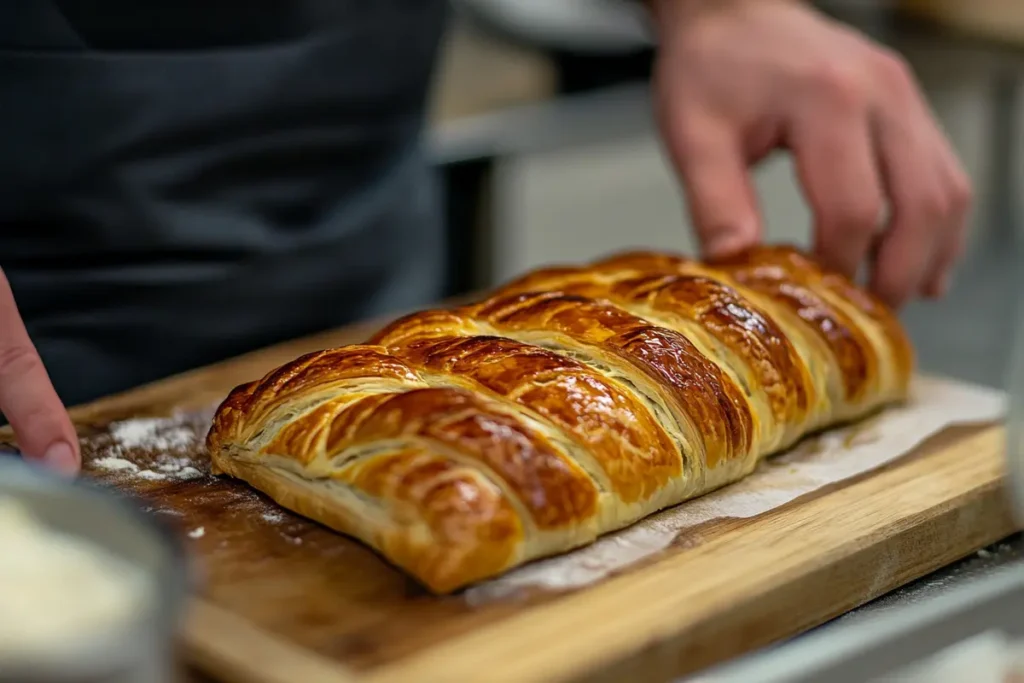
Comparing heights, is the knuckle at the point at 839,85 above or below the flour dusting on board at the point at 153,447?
above

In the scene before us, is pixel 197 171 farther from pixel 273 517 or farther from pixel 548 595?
pixel 548 595

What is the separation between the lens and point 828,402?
5.61ft

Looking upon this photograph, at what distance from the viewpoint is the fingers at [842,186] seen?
201cm

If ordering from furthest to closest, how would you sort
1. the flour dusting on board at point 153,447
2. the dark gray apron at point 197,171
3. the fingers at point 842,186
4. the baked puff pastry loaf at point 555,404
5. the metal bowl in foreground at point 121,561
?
the fingers at point 842,186
the dark gray apron at point 197,171
the flour dusting on board at point 153,447
the baked puff pastry loaf at point 555,404
the metal bowl in foreground at point 121,561

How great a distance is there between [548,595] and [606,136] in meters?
2.86

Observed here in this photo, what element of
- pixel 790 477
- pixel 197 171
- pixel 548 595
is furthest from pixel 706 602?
pixel 197 171

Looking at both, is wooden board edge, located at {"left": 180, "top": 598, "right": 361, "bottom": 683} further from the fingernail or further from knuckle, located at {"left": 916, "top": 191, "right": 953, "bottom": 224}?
knuckle, located at {"left": 916, "top": 191, "right": 953, "bottom": 224}

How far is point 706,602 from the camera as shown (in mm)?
1202

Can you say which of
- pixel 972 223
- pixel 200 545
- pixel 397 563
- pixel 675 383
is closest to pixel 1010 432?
pixel 675 383

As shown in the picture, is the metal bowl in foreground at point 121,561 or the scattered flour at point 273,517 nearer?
the metal bowl in foreground at point 121,561

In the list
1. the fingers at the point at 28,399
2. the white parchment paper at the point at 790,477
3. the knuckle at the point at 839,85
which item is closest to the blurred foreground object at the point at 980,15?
the knuckle at the point at 839,85

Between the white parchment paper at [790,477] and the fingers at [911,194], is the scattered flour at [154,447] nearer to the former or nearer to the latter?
the white parchment paper at [790,477]

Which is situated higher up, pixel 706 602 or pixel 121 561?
pixel 121 561

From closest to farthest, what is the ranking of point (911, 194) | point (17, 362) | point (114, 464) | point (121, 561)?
point (121, 561) → point (17, 362) → point (114, 464) → point (911, 194)
